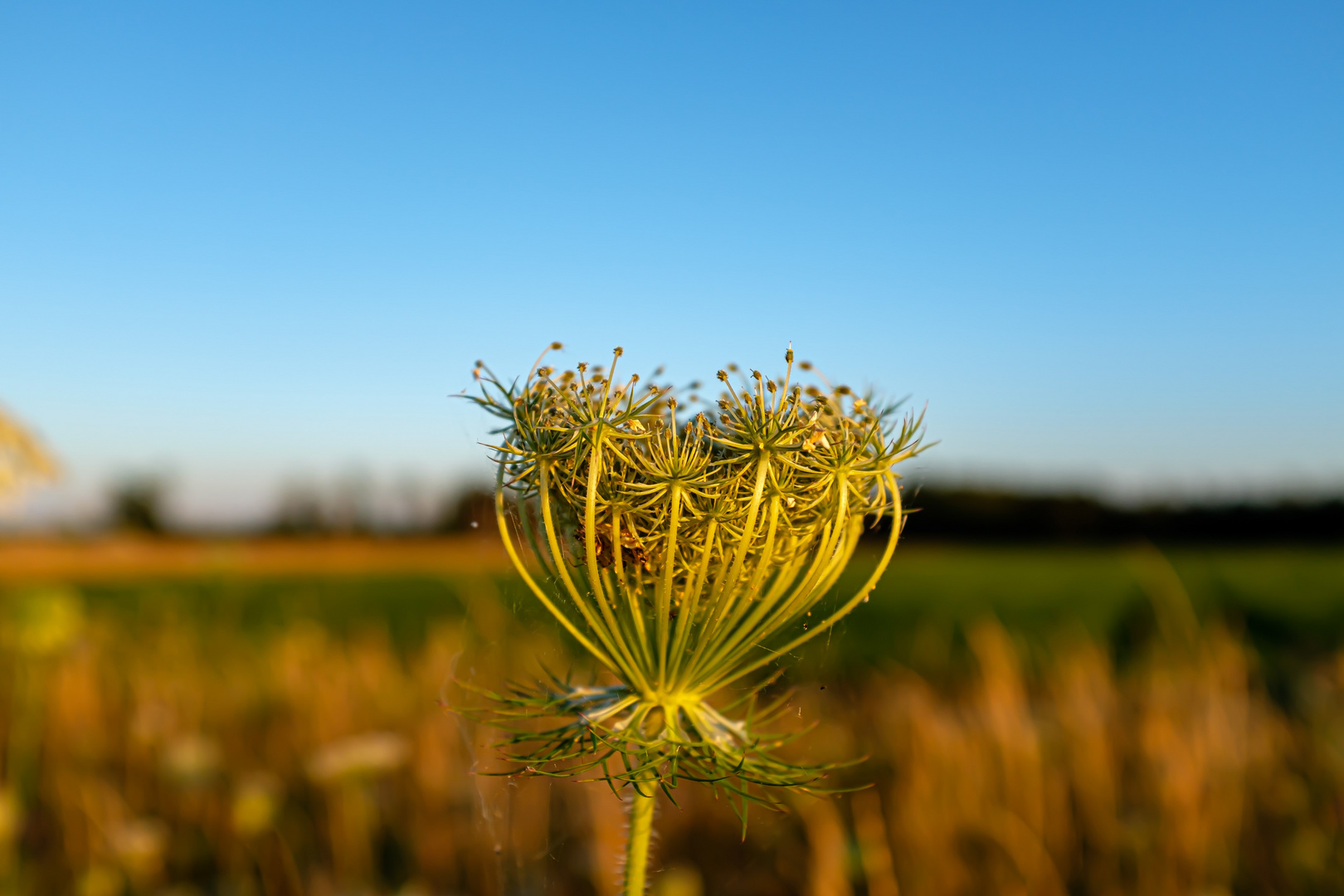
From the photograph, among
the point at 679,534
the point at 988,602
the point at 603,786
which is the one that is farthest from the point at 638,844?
the point at 988,602

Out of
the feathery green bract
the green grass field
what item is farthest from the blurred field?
the feathery green bract

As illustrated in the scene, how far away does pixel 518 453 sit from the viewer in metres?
0.68

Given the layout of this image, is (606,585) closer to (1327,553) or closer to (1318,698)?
(1318,698)

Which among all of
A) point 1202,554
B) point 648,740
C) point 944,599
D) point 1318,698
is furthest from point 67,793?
point 1202,554

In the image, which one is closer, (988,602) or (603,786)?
(603,786)

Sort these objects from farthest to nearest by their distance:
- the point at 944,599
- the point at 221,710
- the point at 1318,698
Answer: the point at 944,599 → the point at 221,710 → the point at 1318,698

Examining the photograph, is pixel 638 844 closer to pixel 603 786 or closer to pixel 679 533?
pixel 679 533

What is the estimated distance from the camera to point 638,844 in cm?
57

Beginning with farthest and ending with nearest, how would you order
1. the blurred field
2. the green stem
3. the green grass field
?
the green grass field, the blurred field, the green stem

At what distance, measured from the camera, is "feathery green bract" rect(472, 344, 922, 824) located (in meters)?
0.65

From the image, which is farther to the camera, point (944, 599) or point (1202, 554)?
point (1202, 554)

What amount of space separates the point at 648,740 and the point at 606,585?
0.40 ft

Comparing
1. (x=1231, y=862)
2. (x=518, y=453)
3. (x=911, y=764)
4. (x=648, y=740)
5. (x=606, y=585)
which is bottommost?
(x=1231, y=862)

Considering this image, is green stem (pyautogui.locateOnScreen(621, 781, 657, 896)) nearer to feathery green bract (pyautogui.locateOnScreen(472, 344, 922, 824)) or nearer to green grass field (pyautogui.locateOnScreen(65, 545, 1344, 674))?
feathery green bract (pyautogui.locateOnScreen(472, 344, 922, 824))
